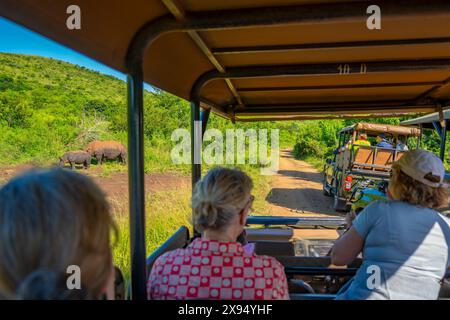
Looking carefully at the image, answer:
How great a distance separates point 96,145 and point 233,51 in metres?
14.9

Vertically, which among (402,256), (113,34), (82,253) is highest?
(113,34)

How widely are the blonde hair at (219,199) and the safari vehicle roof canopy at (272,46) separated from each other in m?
0.64

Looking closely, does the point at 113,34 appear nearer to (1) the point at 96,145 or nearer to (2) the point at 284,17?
(2) the point at 284,17

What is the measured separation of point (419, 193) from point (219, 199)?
92 centimetres

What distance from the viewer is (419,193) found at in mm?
1758

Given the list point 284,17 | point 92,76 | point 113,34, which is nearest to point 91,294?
point 113,34

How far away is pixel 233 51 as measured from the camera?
7.84ft

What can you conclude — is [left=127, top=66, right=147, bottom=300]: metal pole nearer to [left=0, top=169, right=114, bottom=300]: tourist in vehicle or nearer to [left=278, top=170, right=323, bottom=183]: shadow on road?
[left=0, top=169, right=114, bottom=300]: tourist in vehicle

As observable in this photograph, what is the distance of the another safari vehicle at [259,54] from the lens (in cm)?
158

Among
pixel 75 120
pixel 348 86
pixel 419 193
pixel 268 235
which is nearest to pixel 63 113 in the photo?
pixel 75 120

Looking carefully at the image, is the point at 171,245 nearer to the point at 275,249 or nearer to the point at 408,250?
the point at 275,249

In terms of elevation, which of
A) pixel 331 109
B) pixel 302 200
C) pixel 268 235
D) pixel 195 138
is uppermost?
pixel 331 109

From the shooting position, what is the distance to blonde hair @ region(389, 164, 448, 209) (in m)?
1.76

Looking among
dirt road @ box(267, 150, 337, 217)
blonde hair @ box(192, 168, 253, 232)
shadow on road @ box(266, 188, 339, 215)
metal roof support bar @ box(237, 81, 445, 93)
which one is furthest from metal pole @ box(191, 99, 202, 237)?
shadow on road @ box(266, 188, 339, 215)
